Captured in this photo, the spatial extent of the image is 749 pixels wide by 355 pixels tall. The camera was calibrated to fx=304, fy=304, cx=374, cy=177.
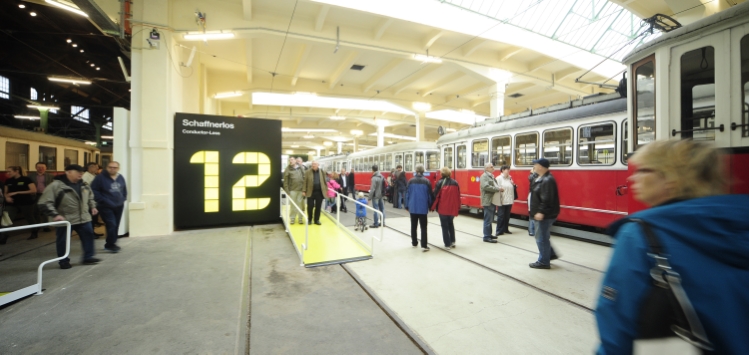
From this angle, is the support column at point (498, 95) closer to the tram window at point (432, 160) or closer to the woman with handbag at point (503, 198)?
the tram window at point (432, 160)

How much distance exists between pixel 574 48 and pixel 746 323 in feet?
48.5

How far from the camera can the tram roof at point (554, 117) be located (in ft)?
22.0

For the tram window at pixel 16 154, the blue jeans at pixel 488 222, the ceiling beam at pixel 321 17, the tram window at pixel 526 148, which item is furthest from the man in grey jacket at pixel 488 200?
the tram window at pixel 16 154

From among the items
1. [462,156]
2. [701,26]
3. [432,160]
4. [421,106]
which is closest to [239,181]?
[462,156]

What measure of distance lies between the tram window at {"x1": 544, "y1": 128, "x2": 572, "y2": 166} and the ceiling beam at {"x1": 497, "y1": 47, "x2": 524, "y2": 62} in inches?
244

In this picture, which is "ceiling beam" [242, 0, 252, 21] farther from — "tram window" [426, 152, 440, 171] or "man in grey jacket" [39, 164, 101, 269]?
"tram window" [426, 152, 440, 171]

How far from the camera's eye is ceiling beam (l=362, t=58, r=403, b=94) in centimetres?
1386

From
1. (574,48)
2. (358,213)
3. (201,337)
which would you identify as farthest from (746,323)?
(574,48)

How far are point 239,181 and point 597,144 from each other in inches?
369

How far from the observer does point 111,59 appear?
1511cm

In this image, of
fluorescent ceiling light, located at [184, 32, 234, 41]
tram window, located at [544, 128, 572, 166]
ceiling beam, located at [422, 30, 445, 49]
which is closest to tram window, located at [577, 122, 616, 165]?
tram window, located at [544, 128, 572, 166]

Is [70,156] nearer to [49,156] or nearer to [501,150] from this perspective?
[49,156]

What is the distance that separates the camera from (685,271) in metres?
0.86

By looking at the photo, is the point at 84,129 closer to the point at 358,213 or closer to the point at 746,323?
the point at 358,213
